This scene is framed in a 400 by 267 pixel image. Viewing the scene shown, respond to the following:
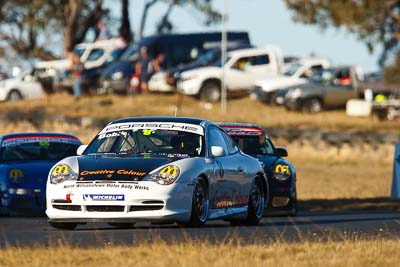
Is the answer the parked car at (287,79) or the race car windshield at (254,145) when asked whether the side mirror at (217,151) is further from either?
the parked car at (287,79)

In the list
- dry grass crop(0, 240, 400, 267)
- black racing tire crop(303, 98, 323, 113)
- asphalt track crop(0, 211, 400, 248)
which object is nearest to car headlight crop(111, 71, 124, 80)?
black racing tire crop(303, 98, 323, 113)

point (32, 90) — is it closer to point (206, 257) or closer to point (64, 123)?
point (64, 123)

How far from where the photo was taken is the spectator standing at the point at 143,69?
44875 millimetres

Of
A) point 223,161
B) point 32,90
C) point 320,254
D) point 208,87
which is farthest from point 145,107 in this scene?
point 320,254

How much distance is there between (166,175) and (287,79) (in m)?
30.9

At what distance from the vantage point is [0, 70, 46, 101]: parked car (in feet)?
160

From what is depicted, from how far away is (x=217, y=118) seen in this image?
133 feet

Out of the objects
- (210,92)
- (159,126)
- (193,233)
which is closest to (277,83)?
(210,92)

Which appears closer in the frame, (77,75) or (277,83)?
(277,83)

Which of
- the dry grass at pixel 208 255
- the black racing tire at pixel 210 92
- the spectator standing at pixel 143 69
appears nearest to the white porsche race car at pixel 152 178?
the dry grass at pixel 208 255

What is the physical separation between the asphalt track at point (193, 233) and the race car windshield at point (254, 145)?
210cm

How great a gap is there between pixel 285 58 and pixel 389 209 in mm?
29732

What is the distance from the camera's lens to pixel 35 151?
19922 mm

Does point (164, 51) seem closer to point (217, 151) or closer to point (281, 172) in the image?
point (281, 172)
